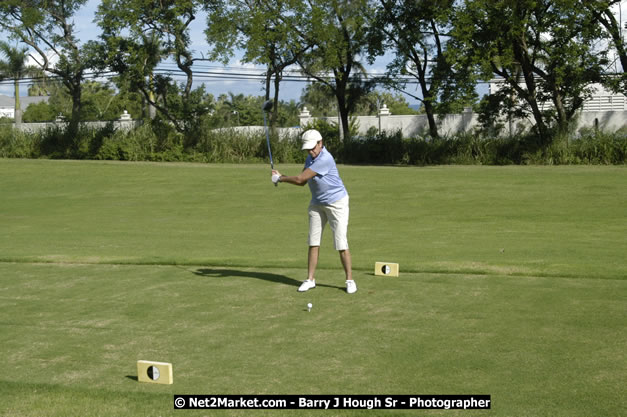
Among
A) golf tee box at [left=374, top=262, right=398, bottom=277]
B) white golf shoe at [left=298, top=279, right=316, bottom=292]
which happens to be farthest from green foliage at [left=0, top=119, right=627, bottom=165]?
white golf shoe at [left=298, top=279, right=316, bottom=292]

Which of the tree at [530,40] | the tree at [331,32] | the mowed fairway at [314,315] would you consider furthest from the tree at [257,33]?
the mowed fairway at [314,315]

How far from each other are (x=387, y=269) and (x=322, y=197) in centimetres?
150

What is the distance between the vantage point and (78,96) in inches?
2170

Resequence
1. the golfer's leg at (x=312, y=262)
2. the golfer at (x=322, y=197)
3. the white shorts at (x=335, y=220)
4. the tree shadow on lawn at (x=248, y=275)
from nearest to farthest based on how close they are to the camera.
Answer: the golfer at (x=322, y=197), the white shorts at (x=335, y=220), the golfer's leg at (x=312, y=262), the tree shadow on lawn at (x=248, y=275)

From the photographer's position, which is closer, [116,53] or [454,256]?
[454,256]

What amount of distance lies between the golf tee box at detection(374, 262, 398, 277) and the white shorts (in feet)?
2.98

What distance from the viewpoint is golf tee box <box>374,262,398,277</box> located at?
34.6 feet

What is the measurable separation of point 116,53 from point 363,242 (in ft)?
119

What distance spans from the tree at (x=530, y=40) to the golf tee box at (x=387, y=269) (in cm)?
2561

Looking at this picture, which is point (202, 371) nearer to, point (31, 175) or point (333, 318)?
point (333, 318)

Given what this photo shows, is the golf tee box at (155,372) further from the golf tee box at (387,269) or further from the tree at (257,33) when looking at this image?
the tree at (257,33)

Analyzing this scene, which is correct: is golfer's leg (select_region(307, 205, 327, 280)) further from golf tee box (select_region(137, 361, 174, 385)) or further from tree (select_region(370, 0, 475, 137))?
tree (select_region(370, 0, 475, 137))

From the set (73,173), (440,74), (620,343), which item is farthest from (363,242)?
(440,74)

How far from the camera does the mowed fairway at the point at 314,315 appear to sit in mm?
6141
